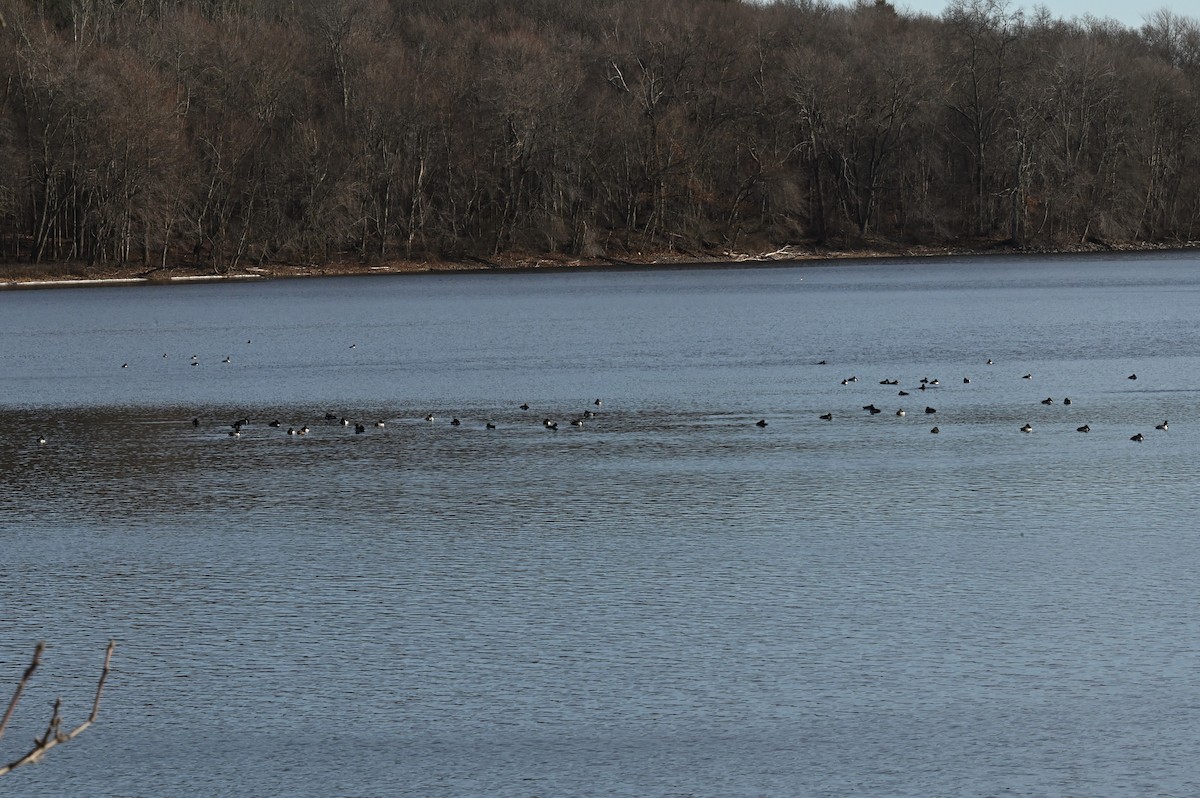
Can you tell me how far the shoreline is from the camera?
88062 mm

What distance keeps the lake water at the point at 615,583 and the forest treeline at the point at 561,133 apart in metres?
51.7

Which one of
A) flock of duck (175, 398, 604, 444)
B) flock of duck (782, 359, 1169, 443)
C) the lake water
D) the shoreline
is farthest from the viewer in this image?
the shoreline

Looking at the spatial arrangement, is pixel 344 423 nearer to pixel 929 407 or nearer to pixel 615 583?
pixel 929 407

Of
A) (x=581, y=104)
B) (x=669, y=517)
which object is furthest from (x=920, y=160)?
(x=669, y=517)

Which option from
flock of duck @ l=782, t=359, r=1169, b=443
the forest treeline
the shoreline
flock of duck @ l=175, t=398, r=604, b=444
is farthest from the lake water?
the forest treeline

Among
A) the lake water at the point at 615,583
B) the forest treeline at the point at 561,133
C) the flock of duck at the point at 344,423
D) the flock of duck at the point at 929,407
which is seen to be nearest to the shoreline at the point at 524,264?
the forest treeline at the point at 561,133

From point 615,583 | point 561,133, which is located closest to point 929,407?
point 615,583

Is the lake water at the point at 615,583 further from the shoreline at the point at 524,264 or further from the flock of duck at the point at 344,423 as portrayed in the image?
the shoreline at the point at 524,264

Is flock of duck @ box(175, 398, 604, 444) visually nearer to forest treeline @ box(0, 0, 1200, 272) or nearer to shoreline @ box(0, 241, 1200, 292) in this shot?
forest treeline @ box(0, 0, 1200, 272)

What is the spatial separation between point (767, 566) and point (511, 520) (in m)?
4.47

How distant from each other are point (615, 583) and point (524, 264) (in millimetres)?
85501

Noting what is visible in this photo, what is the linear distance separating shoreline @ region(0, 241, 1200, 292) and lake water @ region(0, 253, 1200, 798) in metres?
49.6

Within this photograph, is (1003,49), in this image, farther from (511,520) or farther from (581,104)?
(511,520)

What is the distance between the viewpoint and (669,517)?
68.7 ft
